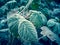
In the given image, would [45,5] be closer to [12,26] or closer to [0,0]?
[0,0]

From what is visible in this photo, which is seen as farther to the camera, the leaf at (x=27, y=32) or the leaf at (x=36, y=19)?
the leaf at (x=36, y=19)

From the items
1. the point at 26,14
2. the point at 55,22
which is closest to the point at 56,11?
the point at 55,22

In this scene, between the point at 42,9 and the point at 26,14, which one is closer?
the point at 26,14

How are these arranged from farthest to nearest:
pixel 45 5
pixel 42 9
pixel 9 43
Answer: pixel 45 5, pixel 42 9, pixel 9 43

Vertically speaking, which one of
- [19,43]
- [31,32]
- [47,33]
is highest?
[31,32]

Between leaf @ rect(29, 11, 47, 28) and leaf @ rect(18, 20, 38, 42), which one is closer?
leaf @ rect(18, 20, 38, 42)

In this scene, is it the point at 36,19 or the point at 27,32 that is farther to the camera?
the point at 36,19

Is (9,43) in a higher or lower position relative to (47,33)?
lower

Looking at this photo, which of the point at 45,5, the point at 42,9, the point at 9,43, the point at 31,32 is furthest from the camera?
the point at 45,5
